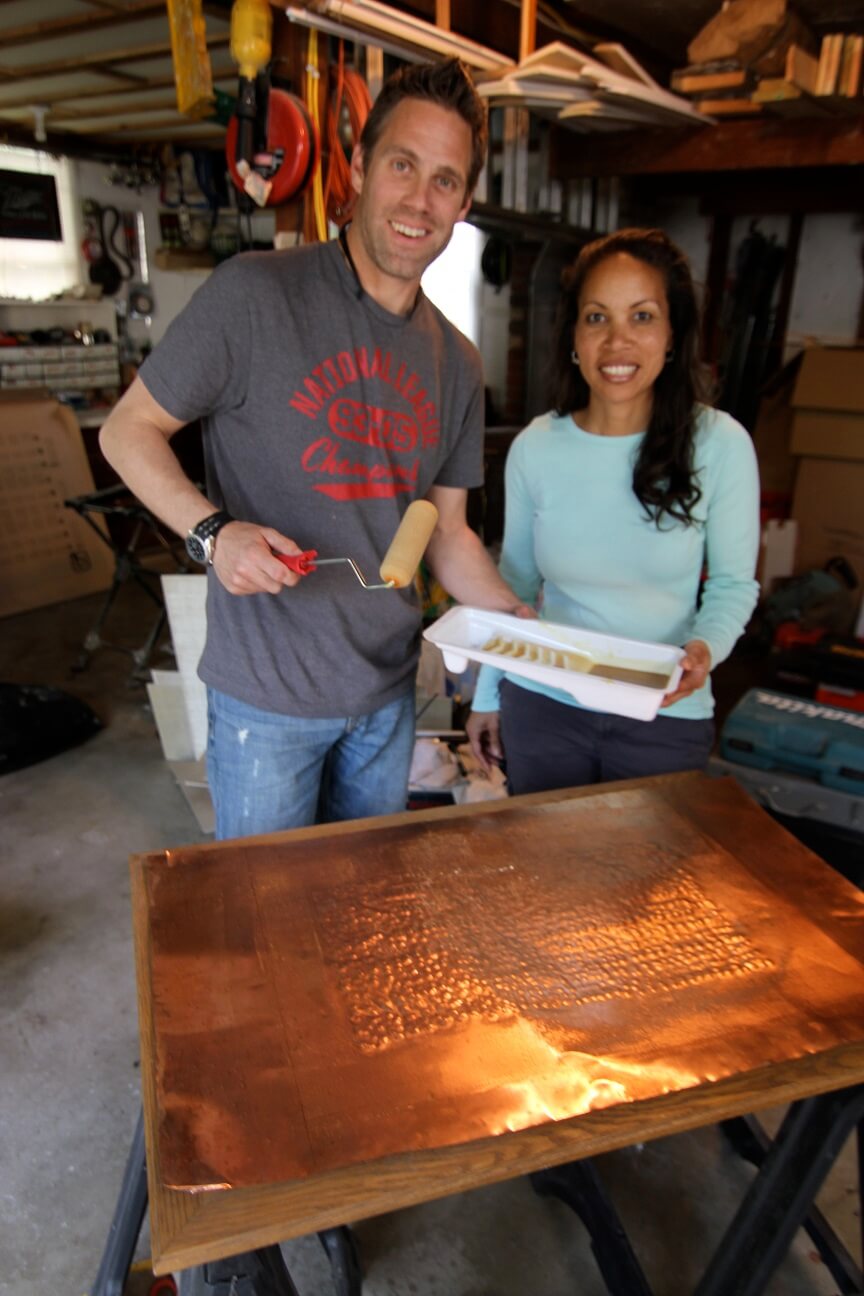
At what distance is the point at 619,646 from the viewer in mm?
1551

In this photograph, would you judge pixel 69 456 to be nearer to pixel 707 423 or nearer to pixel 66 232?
pixel 66 232

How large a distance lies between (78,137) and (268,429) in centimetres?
574

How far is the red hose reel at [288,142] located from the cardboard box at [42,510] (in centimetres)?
319

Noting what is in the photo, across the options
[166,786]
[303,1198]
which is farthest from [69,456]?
[303,1198]

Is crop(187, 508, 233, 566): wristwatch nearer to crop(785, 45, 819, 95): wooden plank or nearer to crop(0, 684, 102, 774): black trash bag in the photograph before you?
crop(785, 45, 819, 95): wooden plank

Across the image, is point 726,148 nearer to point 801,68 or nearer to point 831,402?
point 801,68

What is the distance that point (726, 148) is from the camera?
3.19m

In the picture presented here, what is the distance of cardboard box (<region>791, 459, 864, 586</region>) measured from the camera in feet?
14.4

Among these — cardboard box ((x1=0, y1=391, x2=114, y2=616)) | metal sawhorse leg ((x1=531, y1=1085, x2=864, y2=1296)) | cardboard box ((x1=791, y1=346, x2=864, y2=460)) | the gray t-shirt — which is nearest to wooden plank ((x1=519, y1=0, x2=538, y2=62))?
the gray t-shirt

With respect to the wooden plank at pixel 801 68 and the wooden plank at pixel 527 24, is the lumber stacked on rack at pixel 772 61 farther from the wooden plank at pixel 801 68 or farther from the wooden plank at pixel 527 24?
the wooden plank at pixel 527 24

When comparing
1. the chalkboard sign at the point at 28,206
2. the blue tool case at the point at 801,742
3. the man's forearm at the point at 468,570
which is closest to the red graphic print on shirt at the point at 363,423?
the man's forearm at the point at 468,570

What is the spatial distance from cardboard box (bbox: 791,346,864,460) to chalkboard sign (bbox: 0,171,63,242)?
467cm

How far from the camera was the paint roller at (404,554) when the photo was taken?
1.18m

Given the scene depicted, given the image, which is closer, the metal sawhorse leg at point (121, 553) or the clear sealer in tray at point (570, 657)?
the clear sealer in tray at point (570, 657)
